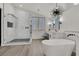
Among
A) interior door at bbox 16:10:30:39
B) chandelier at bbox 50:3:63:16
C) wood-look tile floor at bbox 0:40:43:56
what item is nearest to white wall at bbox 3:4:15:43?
interior door at bbox 16:10:30:39

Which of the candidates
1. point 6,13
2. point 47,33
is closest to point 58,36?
point 47,33

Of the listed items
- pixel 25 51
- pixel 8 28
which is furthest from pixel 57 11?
pixel 8 28

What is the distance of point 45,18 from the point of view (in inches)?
138

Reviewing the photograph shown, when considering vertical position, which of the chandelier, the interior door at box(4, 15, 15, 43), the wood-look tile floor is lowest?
the wood-look tile floor

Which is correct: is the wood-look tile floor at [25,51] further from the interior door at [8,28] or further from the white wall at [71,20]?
the white wall at [71,20]

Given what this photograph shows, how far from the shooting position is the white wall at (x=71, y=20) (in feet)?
10.7

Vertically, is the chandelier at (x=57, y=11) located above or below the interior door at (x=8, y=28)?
above

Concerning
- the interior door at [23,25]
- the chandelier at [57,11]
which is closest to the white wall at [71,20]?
the chandelier at [57,11]

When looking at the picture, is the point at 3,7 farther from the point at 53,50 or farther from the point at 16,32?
the point at 53,50

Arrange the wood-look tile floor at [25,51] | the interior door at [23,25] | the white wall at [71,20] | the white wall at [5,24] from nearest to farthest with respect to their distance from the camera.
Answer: the wood-look tile floor at [25,51], the white wall at [71,20], the white wall at [5,24], the interior door at [23,25]

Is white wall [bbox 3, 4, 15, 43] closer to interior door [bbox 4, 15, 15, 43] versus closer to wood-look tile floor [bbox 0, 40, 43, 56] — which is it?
interior door [bbox 4, 15, 15, 43]

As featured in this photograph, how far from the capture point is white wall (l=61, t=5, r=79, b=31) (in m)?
3.26

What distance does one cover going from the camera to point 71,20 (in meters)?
3.41

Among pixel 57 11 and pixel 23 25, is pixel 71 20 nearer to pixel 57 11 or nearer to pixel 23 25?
pixel 57 11
